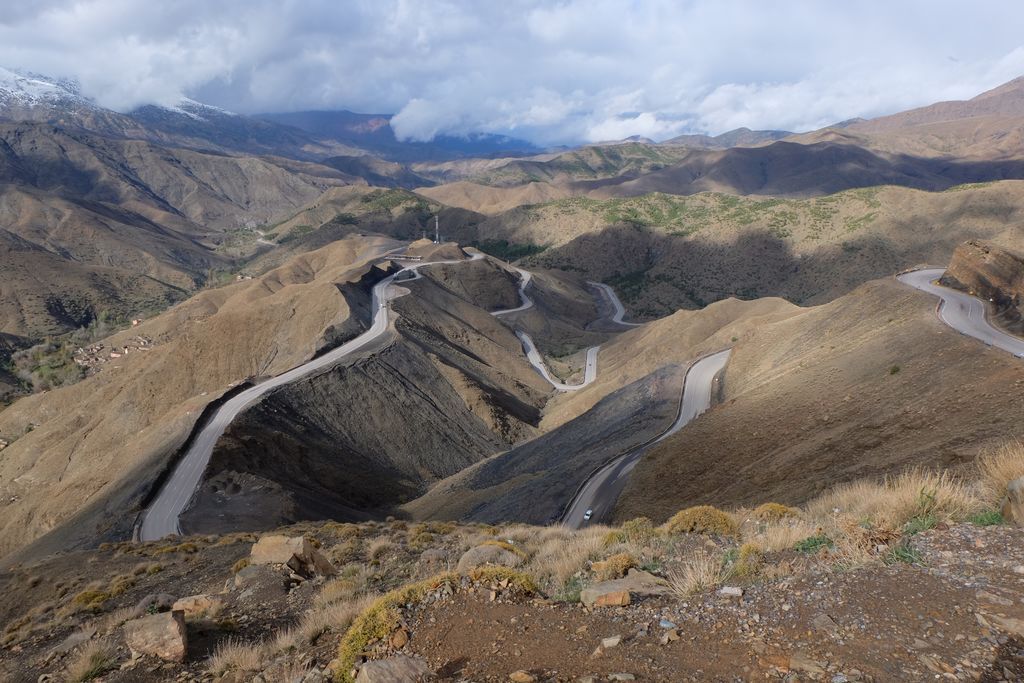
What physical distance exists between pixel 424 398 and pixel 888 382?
3511 cm

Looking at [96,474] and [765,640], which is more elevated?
[765,640]

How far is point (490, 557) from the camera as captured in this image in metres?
10.2


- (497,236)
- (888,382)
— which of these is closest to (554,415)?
(888,382)

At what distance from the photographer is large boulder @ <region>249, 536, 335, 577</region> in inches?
485

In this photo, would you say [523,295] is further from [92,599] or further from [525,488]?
[92,599]

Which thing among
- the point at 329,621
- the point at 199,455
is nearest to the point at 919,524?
the point at 329,621

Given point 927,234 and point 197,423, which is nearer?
point 197,423

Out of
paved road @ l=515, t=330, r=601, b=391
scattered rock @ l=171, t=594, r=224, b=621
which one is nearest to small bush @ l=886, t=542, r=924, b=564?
scattered rock @ l=171, t=594, r=224, b=621

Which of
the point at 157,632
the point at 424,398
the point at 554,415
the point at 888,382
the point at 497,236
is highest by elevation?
the point at 497,236

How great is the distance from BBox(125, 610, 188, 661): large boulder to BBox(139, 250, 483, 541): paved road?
2135cm

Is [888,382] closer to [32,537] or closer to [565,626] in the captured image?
[565,626]

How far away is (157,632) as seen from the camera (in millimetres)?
8219

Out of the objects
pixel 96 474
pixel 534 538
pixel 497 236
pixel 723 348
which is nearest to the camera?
pixel 534 538

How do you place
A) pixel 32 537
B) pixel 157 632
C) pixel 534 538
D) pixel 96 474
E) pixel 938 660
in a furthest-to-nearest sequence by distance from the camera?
1. pixel 96 474
2. pixel 32 537
3. pixel 534 538
4. pixel 157 632
5. pixel 938 660
